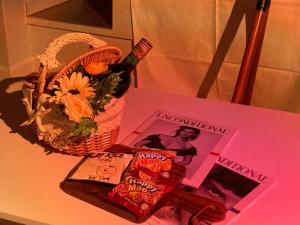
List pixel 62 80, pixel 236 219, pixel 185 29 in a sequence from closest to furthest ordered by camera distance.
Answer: pixel 236 219 → pixel 62 80 → pixel 185 29

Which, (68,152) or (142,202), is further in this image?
(68,152)

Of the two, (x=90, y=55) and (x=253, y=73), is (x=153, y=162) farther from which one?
(x=253, y=73)

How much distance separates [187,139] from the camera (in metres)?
1.01

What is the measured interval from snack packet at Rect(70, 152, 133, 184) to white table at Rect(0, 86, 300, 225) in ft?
0.14

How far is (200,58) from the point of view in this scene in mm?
1544

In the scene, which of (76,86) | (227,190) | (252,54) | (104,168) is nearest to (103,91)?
(76,86)

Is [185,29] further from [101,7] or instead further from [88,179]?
[88,179]

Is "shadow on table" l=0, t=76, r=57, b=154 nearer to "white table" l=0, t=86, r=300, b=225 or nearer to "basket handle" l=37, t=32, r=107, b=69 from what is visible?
"white table" l=0, t=86, r=300, b=225

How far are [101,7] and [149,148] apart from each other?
3.71 ft

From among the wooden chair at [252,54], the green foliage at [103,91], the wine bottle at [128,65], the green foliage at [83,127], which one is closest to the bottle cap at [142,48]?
the wine bottle at [128,65]

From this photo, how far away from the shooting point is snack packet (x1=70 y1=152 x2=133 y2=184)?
0.85 meters

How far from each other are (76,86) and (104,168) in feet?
0.57

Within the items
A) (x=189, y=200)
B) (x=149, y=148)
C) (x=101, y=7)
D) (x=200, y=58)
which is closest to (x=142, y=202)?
(x=189, y=200)

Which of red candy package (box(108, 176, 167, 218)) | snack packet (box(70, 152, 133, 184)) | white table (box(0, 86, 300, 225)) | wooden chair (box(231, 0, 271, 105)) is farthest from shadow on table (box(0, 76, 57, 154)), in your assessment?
wooden chair (box(231, 0, 271, 105))
